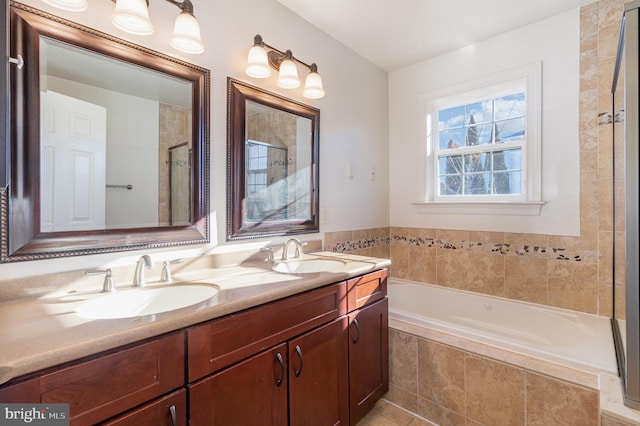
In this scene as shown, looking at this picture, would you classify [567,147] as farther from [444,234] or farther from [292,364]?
[292,364]

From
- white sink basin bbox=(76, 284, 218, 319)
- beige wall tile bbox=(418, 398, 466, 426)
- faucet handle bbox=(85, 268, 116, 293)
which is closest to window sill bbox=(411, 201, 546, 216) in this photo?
beige wall tile bbox=(418, 398, 466, 426)

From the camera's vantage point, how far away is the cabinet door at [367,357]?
1.56m

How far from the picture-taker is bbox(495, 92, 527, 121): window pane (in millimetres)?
2279

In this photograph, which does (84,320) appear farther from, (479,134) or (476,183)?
(479,134)

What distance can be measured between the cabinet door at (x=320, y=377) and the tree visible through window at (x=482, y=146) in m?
1.76

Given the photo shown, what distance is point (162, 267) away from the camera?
132 cm

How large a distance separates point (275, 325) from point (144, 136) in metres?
1.02

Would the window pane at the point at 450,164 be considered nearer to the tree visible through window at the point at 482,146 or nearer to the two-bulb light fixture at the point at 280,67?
the tree visible through window at the point at 482,146

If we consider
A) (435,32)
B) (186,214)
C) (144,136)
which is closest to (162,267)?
(186,214)

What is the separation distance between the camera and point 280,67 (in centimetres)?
180

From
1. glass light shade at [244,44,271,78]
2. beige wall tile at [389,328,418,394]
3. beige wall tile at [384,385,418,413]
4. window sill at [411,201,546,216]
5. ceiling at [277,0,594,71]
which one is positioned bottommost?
beige wall tile at [384,385,418,413]

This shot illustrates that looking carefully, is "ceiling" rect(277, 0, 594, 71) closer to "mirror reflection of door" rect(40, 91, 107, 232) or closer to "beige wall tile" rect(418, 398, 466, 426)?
"mirror reflection of door" rect(40, 91, 107, 232)

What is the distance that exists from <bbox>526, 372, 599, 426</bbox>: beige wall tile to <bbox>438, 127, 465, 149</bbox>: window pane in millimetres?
1854

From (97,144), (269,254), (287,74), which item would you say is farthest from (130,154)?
(287,74)
